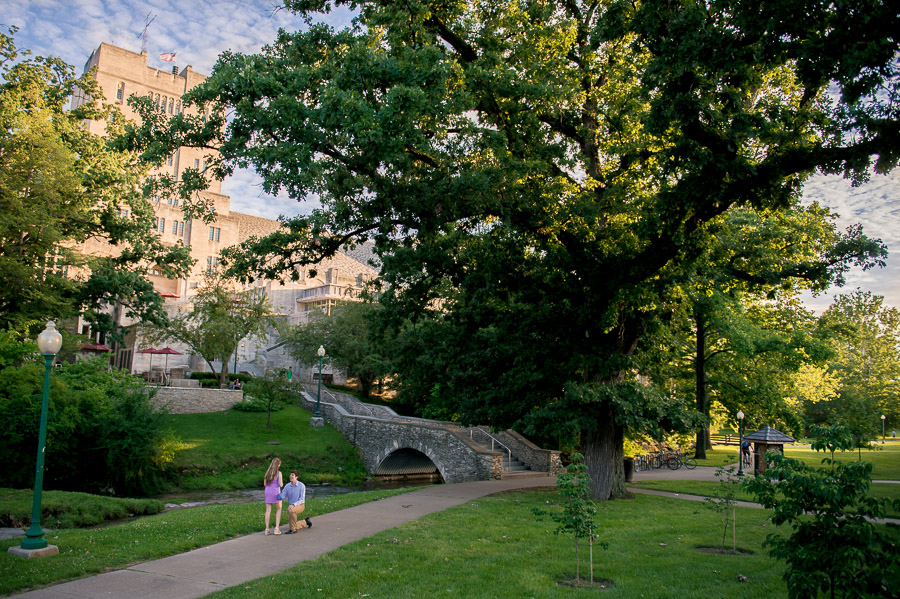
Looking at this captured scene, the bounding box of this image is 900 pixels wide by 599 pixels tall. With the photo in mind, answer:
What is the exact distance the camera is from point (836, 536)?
5.59m

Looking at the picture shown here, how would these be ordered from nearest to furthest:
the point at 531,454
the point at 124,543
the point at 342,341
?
the point at 124,543, the point at 531,454, the point at 342,341

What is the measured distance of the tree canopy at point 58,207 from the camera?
24828 millimetres

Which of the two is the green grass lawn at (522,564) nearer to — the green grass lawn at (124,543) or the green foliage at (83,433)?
the green grass lawn at (124,543)

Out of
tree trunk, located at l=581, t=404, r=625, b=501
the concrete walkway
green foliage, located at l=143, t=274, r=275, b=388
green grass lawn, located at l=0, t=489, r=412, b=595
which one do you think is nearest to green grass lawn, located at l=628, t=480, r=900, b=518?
tree trunk, located at l=581, t=404, r=625, b=501

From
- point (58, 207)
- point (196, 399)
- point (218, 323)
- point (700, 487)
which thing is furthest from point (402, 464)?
point (58, 207)

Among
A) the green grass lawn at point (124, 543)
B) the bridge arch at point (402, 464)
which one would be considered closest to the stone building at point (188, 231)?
the bridge arch at point (402, 464)

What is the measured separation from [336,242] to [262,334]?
32.1 metres

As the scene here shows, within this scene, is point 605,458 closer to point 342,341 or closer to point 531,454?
point 531,454

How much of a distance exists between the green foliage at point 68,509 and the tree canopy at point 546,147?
8001mm

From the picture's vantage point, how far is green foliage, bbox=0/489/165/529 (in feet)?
47.9

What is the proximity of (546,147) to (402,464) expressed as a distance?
2232cm

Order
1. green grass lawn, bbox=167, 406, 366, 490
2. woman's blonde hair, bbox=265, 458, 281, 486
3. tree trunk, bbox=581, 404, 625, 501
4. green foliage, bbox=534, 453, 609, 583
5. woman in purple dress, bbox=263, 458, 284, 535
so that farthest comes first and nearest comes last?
green grass lawn, bbox=167, 406, 366, 490 → tree trunk, bbox=581, 404, 625, 501 → woman's blonde hair, bbox=265, 458, 281, 486 → woman in purple dress, bbox=263, 458, 284, 535 → green foliage, bbox=534, 453, 609, 583

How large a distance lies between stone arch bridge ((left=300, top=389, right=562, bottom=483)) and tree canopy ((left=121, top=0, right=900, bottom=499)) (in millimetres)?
5333

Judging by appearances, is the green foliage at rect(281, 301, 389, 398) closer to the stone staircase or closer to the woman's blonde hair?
the stone staircase
